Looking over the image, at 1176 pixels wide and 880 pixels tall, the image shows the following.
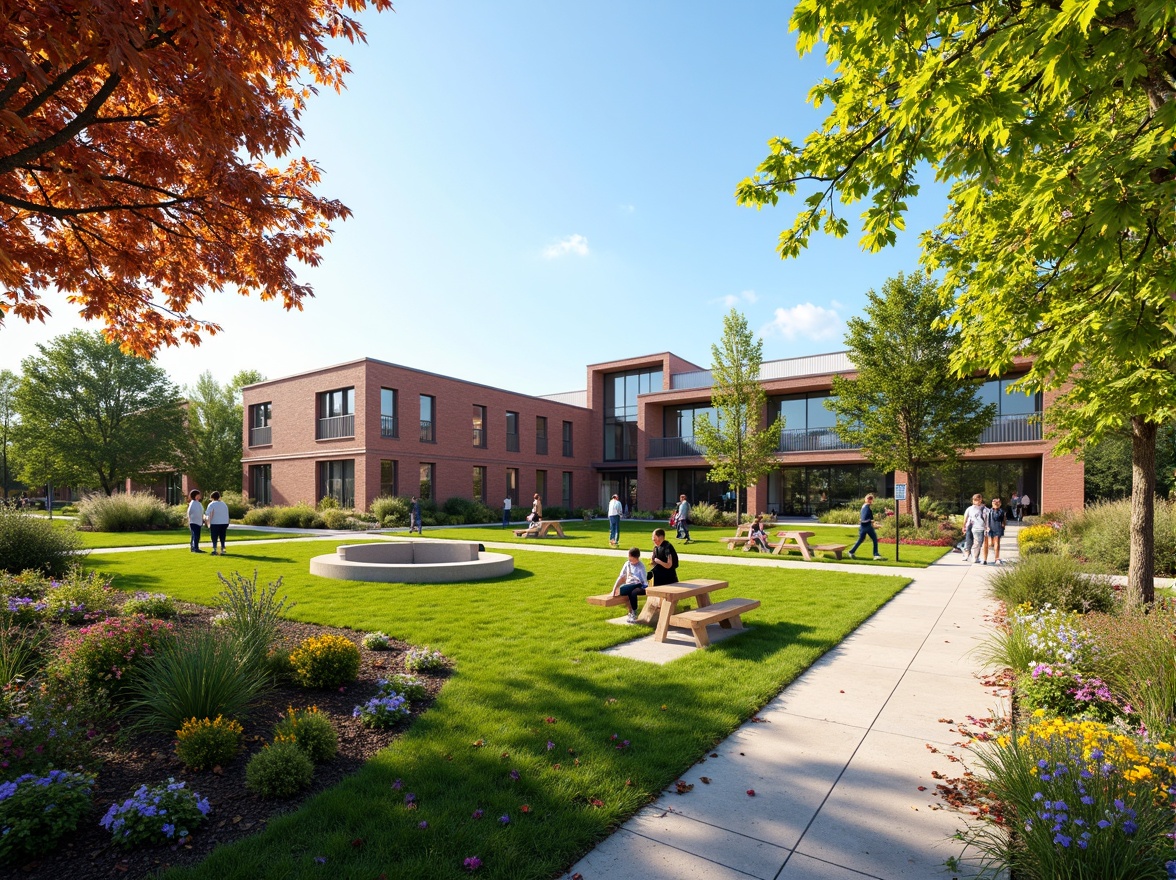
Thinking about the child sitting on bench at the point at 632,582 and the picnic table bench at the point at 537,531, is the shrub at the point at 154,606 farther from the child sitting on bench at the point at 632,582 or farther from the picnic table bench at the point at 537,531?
the picnic table bench at the point at 537,531

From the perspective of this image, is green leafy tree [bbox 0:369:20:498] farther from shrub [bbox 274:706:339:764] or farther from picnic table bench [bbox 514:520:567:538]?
shrub [bbox 274:706:339:764]

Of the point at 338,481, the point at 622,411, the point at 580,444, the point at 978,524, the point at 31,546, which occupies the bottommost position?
the point at 978,524

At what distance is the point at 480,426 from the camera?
1323 inches

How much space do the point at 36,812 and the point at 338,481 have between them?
28.2 metres

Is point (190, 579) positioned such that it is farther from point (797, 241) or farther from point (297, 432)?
point (297, 432)

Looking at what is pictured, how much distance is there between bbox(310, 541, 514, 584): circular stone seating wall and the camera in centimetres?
1157

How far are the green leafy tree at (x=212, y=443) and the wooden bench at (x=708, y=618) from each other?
4557 cm

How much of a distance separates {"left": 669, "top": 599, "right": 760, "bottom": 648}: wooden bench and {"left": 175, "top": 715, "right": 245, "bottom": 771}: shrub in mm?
4704

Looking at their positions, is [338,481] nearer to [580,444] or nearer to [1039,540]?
[580,444]

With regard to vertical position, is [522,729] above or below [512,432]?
below

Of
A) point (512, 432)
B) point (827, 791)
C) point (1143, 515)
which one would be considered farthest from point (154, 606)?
point (512, 432)

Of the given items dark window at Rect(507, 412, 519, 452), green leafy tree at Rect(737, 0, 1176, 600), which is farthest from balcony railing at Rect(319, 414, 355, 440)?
green leafy tree at Rect(737, 0, 1176, 600)

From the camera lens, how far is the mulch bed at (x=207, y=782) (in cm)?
311

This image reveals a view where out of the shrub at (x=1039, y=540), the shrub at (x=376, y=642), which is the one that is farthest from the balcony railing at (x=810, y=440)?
the shrub at (x=376, y=642)
